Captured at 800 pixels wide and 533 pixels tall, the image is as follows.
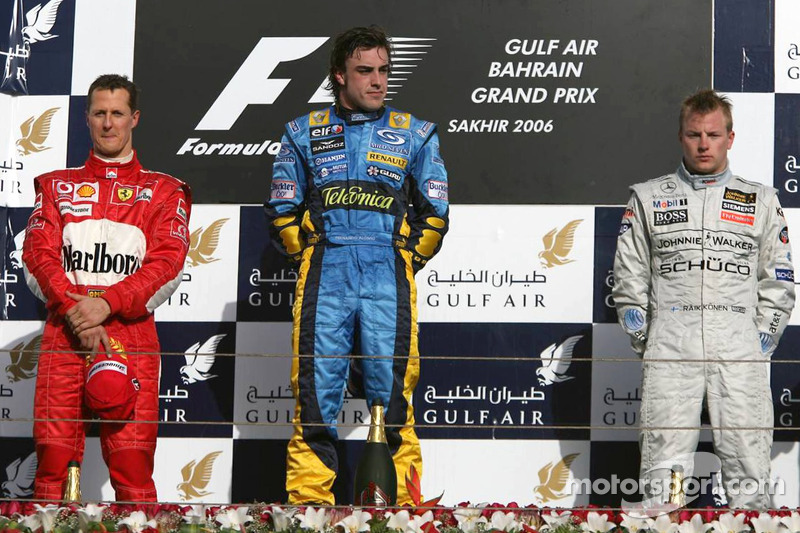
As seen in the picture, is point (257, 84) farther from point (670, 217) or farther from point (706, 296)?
point (706, 296)

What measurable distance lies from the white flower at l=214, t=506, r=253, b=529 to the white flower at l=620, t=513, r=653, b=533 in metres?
0.79

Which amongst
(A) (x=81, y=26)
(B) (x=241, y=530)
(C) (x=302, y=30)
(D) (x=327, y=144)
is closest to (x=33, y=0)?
(A) (x=81, y=26)

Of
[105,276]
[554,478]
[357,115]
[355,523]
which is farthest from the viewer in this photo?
[554,478]

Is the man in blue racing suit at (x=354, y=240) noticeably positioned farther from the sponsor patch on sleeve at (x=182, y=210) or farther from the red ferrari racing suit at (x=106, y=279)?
the red ferrari racing suit at (x=106, y=279)

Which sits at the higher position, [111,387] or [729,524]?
[111,387]

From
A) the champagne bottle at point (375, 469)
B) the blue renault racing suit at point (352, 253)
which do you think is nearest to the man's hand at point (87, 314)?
the blue renault racing suit at point (352, 253)

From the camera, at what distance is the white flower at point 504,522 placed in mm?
2689

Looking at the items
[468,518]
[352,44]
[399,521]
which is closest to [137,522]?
[399,521]

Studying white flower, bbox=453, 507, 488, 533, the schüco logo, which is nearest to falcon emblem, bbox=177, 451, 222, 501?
the schüco logo

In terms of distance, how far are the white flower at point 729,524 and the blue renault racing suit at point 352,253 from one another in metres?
1.16

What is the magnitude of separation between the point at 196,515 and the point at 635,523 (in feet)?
3.04

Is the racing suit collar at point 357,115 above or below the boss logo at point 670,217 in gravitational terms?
above

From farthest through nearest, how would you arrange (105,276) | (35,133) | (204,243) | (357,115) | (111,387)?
(35,133), (204,243), (357,115), (105,276), (111,387)

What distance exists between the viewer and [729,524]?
2.69 metres
